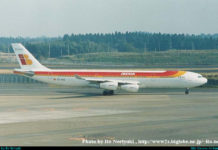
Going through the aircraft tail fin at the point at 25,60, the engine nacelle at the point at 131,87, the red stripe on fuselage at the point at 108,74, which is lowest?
the engine nacelle at the point at 131,87

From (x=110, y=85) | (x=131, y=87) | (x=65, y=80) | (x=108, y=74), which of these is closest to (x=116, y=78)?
(x=108, y=74)

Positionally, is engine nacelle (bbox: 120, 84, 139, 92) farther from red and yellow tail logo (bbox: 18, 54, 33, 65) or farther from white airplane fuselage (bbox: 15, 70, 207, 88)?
red and yellow tail logo (bbox: 18, 54, 33, 65)

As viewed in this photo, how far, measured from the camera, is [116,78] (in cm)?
6450

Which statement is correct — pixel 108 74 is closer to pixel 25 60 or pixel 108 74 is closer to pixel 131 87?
pixel 131 87

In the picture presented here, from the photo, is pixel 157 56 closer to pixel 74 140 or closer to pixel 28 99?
pixel 28 99

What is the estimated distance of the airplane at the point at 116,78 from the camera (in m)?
62.6

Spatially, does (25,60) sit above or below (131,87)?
above

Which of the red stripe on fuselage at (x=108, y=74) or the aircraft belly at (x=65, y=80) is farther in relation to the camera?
the aircraft belly at (x=65, y=80)

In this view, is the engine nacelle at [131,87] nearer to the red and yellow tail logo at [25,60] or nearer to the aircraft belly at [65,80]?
the aircraft belly at [65,80]

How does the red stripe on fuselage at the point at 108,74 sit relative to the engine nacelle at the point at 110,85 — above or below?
above

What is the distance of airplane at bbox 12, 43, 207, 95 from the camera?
205 feet

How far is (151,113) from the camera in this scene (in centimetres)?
4150

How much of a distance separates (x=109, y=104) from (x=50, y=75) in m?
17.8

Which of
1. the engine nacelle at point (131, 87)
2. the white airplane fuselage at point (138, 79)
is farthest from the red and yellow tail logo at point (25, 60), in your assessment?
the engine nacelle at point (131, 87)
